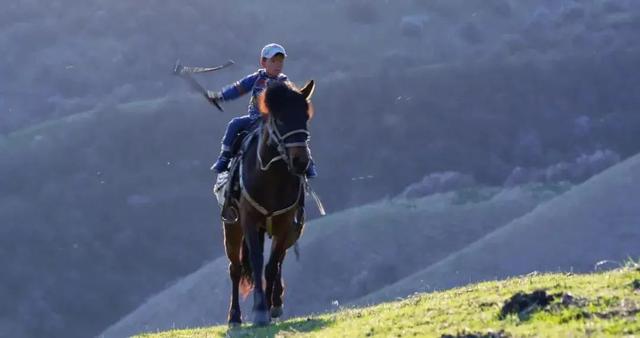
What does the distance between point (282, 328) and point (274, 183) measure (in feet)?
7.07

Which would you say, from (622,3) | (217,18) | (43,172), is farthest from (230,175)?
(622,3)

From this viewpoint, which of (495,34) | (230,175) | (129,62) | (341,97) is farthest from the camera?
(495,34)

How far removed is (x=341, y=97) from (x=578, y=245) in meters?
52.9

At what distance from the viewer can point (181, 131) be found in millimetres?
97562

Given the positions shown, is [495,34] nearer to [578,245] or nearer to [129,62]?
[129,62]

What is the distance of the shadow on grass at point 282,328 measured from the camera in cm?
1452

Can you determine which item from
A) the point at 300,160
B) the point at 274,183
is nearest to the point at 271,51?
the point at 274,183

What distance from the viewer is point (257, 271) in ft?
53.6

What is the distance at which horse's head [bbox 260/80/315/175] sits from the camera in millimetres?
14641

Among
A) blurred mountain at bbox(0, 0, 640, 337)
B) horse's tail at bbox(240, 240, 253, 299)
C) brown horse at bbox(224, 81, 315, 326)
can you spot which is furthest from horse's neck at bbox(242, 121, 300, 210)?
blurred mountain at bbox(0, 0, 640, 337)

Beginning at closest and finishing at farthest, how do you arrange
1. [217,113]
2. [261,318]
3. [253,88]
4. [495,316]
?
[495,316] → [261,318] → [253,88] → [217,113]

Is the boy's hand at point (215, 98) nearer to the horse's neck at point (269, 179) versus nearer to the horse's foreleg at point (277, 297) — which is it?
the horse's neck at point (269, 179)

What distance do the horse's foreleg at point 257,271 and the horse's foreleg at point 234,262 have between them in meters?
1.55

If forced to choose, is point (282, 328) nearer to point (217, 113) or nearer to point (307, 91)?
point (307, 91)
